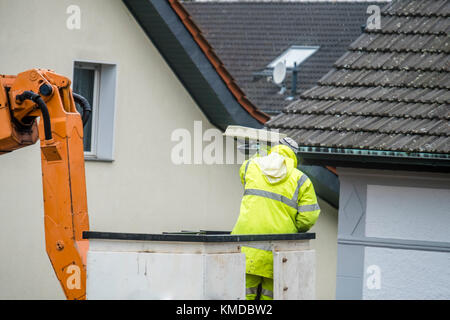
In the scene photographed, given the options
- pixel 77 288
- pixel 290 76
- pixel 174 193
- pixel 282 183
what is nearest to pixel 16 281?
pixel 174 193

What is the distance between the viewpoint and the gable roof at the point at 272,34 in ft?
75.0

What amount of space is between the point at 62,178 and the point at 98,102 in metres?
5.19

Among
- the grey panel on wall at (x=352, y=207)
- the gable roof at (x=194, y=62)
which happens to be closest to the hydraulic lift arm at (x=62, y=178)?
the grey panel on wall at (x=352, y=207)

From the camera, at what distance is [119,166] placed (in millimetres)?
12648

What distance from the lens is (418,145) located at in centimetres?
977

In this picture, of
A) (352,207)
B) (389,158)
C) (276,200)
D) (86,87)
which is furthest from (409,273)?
(86,87)

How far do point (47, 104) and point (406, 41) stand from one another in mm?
5069

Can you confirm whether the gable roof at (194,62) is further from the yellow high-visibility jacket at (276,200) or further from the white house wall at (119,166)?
the yellow high-visibility jacket at (276,200)

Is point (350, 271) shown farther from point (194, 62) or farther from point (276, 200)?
point (194, 62)

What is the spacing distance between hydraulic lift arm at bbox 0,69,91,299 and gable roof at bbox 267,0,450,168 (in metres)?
3.39

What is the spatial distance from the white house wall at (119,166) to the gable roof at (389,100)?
2827mm

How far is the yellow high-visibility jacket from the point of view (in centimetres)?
759

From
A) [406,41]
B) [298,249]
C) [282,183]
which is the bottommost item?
[298,249]

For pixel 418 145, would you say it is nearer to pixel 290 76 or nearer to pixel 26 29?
pixel 26 29
